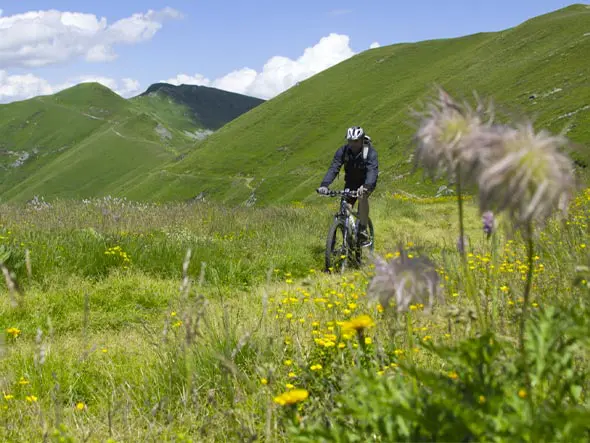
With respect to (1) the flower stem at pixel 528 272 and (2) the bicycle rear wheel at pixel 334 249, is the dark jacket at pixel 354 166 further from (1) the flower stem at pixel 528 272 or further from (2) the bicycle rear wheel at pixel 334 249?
(1) the flower stem at pixel 528 272

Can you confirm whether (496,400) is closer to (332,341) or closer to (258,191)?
(332,341)

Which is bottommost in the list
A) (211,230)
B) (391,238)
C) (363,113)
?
(391,238)

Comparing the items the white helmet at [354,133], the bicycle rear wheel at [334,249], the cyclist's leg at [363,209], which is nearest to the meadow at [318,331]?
the bicycle rear wheel at [334,249]

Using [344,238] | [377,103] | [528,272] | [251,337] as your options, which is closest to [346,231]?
[344,238]

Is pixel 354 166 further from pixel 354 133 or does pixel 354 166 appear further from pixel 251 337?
pixel 251 337

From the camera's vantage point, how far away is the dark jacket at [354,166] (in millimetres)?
10117

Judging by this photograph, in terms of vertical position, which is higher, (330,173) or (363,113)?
(363,113)

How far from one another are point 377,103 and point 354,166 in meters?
105

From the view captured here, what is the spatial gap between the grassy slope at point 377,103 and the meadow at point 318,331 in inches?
1964

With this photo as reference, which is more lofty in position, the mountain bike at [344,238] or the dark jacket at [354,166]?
the dark jacket at [354,166]

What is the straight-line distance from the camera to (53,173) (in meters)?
170

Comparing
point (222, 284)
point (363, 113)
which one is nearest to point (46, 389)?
point (222, 284)

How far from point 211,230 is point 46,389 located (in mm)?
8362

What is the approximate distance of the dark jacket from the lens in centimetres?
1012
